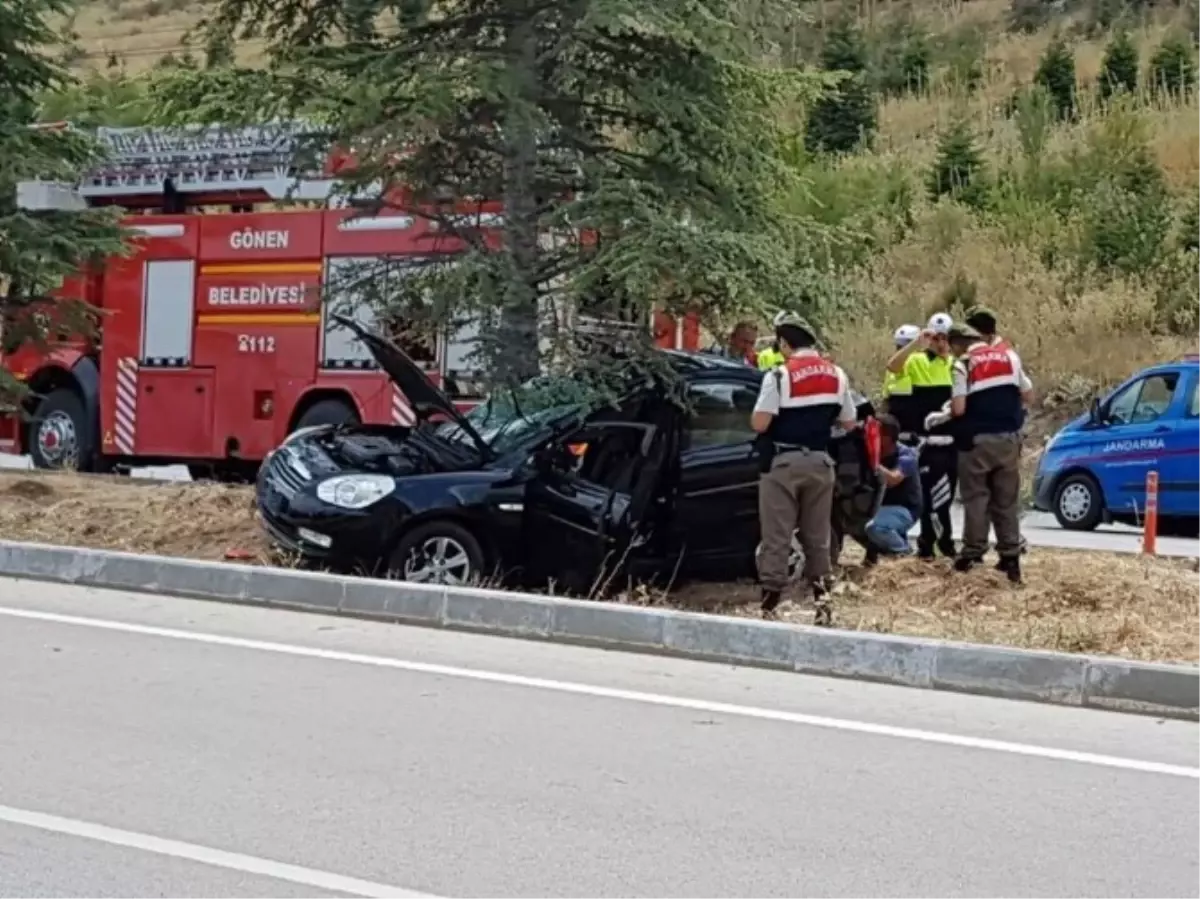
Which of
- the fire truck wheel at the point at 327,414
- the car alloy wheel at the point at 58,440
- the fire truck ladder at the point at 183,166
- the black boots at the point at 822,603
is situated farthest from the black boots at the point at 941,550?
the car alloy wheel at the point at 58,440

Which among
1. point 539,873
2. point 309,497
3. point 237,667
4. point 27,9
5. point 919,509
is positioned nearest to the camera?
point 539,873

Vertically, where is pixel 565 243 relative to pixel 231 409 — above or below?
above

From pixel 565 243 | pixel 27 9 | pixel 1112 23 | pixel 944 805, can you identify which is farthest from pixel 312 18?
pixel 1112 23

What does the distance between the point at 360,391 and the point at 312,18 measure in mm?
5819

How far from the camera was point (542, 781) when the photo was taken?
6586 millimetres

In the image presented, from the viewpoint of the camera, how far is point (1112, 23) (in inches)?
1747

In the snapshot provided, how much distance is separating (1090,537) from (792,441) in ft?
27.7

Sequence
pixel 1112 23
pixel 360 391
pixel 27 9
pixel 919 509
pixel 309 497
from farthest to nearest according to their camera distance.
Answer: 1. pixel 1112 23
2. pixel 360 391
3. pixel 27 9
4. pixel 919 509
5. pixel 309 497

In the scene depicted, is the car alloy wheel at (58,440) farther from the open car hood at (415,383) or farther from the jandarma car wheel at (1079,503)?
the jandarma car wheel at (1079,503)

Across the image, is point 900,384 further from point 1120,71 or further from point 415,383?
point 1120,71

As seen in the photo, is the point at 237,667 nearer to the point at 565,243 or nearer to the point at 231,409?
the point at 565,243

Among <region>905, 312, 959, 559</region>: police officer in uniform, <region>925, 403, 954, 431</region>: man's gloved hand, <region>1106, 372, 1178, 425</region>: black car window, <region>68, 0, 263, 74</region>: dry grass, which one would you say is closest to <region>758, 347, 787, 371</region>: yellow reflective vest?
<region>905, 312, 959, 559</region>: police officer in uniform

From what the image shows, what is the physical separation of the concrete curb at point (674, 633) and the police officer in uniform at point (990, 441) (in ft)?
7.31

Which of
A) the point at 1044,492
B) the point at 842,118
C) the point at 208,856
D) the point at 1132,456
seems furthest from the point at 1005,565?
the point at 842,118
